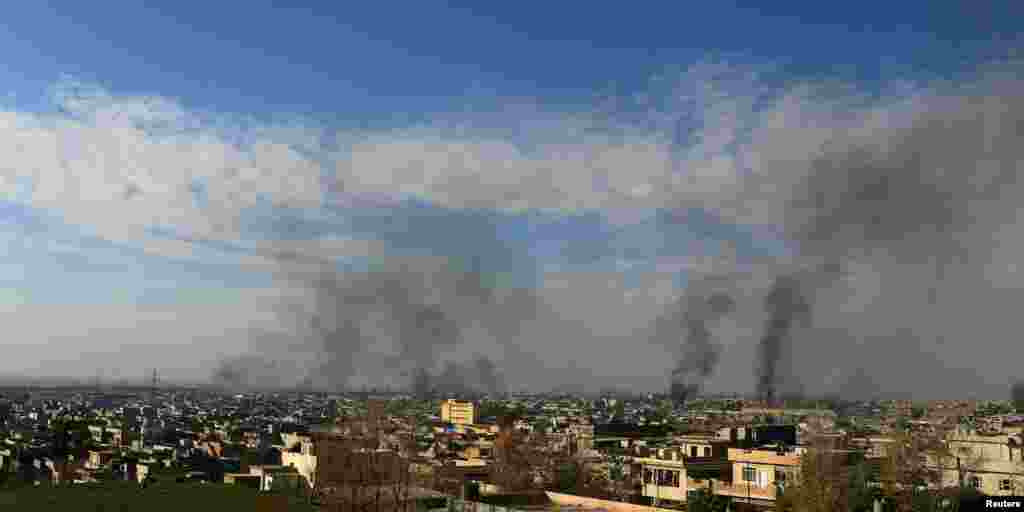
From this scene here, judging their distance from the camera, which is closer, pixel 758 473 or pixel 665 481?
pixel 758 473

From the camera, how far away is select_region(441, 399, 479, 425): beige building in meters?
135

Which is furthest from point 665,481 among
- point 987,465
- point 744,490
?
point 987,465

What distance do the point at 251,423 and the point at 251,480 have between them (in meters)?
70.9

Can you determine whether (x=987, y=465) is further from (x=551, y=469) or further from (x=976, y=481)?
(x=551, y=469)

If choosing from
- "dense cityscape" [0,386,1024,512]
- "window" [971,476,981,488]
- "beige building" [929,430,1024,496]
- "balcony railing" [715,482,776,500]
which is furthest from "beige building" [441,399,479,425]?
"window" [971,476,981,488]

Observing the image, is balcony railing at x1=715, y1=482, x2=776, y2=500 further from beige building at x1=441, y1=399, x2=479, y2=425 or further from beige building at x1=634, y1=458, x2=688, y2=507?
beige building at x1=441, y1=399, x2=479, y2=425

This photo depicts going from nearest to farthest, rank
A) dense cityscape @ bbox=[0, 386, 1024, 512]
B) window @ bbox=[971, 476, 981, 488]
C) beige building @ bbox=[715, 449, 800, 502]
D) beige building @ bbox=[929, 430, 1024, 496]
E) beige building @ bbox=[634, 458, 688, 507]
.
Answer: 1. dense cityscape @ bbox=[0, 386, 1024, 512]
2. beige building @ bbox=[715, 449, 800, 502]
3. beige building @ bbox=[929, 430, 1024, 496]
4. window @ bbox=[971, 476, 981, 488]
5. beige building @ bbox=[634, 458, 688, 507]

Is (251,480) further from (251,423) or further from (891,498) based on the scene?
(251,423)

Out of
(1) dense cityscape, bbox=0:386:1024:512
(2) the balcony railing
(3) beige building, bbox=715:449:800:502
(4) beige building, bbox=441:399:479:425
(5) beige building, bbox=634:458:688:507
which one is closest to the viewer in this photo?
(1) dense cityscape, bbox=0:386:1024:512

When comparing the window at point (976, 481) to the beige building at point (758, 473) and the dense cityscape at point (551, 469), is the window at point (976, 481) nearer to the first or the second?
the dense cityscape at point (551, 469)

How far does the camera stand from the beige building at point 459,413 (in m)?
135

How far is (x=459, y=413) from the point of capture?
451 feet

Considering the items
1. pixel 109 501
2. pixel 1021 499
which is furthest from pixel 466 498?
pixel 1021 499

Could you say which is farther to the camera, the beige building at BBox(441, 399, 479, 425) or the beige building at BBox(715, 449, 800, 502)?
the beige building at BBox(441, 399, 479, 425)
